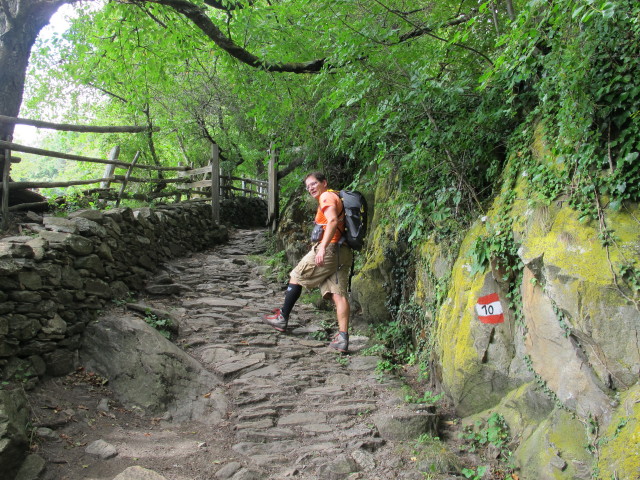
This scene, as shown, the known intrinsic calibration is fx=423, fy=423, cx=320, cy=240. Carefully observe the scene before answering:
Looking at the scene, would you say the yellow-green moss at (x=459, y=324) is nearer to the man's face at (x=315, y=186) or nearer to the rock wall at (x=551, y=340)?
the rock wall at (x=551, y=340)

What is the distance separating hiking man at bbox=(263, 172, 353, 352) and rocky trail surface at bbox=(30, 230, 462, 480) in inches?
22.2

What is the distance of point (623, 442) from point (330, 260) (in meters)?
3.31

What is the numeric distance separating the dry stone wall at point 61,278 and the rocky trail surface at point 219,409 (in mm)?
246

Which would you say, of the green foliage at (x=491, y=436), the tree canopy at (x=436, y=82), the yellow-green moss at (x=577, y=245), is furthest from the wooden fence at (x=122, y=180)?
the yellow-green moss at (x=577, y=245)

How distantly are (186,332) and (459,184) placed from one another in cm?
385

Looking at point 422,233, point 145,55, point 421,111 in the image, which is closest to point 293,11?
point 145,55

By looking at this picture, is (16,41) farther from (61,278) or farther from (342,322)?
(342,322)

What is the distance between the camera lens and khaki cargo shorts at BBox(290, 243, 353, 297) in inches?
202

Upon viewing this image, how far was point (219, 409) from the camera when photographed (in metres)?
3.99

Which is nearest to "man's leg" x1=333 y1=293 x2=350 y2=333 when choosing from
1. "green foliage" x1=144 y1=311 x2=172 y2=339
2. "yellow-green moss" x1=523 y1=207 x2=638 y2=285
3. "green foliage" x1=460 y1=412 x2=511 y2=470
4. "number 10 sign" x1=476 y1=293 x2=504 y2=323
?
"number 10 sign" x1=476 y1=293 x2=504 y2=323

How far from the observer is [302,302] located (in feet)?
23.9

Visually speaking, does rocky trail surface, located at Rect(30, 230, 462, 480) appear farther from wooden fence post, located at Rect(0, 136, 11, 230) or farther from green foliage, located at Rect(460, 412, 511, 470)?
wooden fence post, located at Rect(0, 136, 11, 230)

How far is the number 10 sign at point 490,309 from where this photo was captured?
3.49 m

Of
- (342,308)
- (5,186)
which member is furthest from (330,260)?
(5,186)
